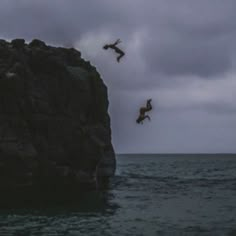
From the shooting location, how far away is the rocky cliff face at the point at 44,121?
4250 centimetres

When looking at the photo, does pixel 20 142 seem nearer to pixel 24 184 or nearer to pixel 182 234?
pixel 24 184

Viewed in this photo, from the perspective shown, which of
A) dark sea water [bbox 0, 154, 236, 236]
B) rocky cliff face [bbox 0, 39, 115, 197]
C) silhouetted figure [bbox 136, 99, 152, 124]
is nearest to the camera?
silhouetted figure [bbox 136, 99, 152, 124]

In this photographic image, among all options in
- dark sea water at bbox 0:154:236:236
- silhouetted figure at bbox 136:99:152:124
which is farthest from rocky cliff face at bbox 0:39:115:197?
silhouetted figure at bbox 136:99:152:124

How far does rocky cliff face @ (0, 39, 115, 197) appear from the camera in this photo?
42500mm

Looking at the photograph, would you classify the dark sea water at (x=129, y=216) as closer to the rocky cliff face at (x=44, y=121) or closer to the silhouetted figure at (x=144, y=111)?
the rocky cliff face at (x=44, y=121)

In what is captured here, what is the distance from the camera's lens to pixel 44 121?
46.6m

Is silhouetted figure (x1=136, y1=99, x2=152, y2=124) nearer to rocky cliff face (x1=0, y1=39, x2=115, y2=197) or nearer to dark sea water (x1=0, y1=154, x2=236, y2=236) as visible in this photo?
dark sea water (x1=0, y1=154, x2=236, y2=236)

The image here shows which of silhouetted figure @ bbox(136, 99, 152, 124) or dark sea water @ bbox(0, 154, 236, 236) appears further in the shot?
dark sea water @ bbox(0, 154, 236, 236)

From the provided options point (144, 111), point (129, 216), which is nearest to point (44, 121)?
point (129, 216)

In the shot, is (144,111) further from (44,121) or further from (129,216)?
(44,121)

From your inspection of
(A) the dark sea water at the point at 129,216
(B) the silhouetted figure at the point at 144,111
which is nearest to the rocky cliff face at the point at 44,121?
(A) the dark sea water at the point at 129,216

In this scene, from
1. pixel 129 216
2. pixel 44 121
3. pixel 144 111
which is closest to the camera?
pixel 144 111

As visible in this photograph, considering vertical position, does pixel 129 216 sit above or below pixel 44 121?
below

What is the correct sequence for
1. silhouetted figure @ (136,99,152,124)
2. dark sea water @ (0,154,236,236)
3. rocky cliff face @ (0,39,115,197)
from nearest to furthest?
silhouetted figure @ (136,99,152,124) < dark sea water @ (0,154,236,236) < rocky cliff face @ (0,39,115,197)
